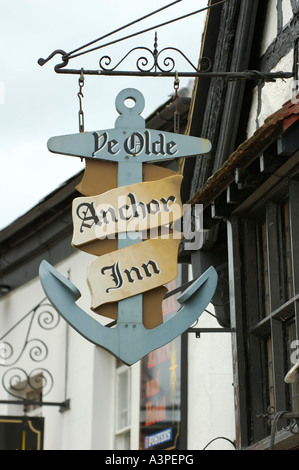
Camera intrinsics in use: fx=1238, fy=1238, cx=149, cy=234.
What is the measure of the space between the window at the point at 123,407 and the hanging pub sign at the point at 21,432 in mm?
983

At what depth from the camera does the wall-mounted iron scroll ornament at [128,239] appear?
812 centimetres

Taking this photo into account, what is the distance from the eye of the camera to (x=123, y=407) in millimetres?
15867

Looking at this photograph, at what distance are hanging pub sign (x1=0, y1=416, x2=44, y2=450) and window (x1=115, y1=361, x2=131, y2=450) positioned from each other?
0.98 metres

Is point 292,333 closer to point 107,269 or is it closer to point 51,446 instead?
point 107,269

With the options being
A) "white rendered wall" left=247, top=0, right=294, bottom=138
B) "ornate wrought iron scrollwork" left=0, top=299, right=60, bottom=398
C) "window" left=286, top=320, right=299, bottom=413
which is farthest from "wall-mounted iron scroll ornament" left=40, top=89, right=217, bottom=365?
"ornate wrought iron scrollwork" left=0, top=299, right=60, bottom=398

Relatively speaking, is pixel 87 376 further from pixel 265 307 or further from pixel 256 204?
pixel 256 204

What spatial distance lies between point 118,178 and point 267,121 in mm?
1184

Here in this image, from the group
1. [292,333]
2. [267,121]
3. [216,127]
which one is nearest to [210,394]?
[216,127]

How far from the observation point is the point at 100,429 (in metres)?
15.9

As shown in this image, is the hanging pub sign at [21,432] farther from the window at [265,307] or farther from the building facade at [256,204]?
the window at [265,307]

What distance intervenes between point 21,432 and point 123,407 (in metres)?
1.34

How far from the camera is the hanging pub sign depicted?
50.6 feet

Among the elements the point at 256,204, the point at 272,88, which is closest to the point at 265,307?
the point at 256,204

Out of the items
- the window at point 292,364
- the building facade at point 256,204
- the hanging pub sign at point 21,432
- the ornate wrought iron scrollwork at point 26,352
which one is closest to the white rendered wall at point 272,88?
the building facade at point 256,204
